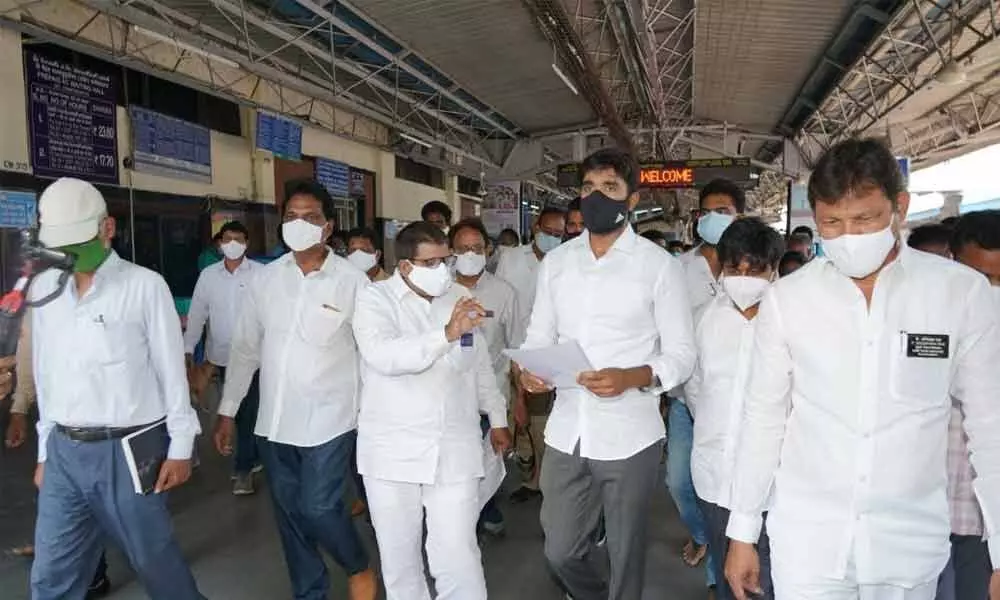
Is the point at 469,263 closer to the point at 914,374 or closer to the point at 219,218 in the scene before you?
the point at 914,374

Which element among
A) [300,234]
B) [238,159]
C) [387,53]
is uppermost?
[387,53]

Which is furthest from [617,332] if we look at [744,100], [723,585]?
[744,100]

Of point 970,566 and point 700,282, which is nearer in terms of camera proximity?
point 970,566

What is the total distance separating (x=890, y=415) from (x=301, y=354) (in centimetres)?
200

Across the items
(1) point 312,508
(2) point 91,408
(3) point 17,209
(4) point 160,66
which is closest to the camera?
(2) point 91,408

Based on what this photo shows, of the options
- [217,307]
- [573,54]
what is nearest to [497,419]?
[217,307]

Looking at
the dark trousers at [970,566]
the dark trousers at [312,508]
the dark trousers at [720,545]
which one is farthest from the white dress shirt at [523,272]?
the dark trousers at [970,566]

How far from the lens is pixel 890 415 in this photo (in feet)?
4.89

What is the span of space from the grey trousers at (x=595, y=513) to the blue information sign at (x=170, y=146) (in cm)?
634

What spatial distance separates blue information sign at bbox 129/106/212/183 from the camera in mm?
7219

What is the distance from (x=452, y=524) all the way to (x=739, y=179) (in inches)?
365

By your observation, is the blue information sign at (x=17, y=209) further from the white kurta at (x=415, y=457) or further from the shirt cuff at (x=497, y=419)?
the shirt cuff at (x=497, y=419)

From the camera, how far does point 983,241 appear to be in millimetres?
2213

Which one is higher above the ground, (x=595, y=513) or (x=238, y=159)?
(x=238, y=159)
